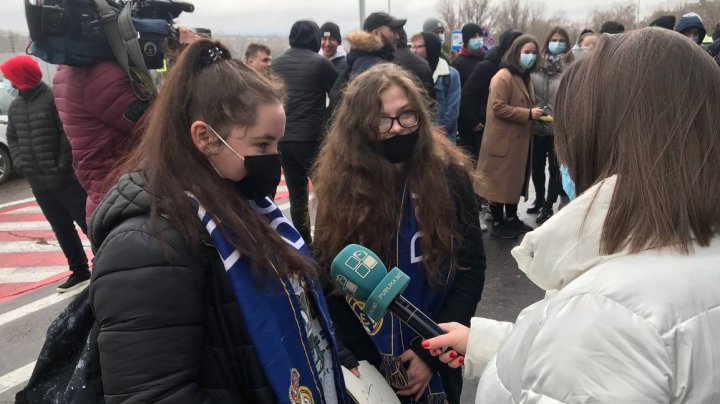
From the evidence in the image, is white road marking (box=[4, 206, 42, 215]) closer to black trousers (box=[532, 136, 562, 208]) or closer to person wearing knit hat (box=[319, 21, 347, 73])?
person wearing knit hat (box=[319, 21, 347, 73])

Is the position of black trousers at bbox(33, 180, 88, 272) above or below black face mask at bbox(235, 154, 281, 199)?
below

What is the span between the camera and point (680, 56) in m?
1.01

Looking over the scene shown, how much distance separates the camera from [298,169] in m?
5.18

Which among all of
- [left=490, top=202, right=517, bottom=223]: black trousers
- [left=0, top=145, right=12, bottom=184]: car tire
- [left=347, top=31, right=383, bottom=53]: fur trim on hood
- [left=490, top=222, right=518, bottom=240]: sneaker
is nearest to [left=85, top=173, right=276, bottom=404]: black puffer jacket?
[left=347, top=31, right=383, bottom=53]: fur trim on hood

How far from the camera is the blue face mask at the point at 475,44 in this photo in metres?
6.81

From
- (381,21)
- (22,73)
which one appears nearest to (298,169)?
(381,21)

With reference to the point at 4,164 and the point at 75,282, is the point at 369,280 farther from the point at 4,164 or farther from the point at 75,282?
the point at 4,164

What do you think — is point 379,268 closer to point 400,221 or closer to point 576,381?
point 400,221

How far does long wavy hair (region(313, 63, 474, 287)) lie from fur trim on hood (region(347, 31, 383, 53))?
9.29 ft

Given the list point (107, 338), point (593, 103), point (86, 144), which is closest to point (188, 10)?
point (86, 144)

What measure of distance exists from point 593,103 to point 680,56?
164 mm

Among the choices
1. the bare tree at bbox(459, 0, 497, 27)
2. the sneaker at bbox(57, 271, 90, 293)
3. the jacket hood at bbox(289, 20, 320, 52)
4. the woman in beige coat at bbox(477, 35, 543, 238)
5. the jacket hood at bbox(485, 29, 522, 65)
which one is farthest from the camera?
the bare tree at bbox(459, 0, 497, 27)

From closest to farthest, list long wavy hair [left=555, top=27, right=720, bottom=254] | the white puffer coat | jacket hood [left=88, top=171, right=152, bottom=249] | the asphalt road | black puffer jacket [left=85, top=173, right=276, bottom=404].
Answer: the white puffer coat, long wavy hair [left=555, top=27, right=720, bottom=254], black puffer jacket [left=85, top=173, right=276, bottom=404], jacket hood [left=88, top=171, right=152, bottom=249], the asphalt road

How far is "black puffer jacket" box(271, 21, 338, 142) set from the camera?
5.00 metres
